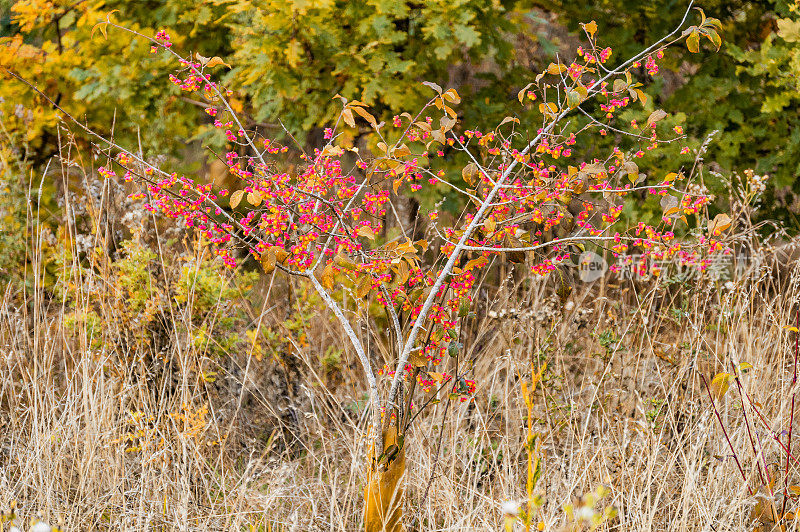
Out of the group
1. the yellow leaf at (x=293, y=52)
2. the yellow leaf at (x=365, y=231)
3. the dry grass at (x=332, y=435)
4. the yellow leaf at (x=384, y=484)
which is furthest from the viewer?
the yellow leaf at (x=293, y=52)

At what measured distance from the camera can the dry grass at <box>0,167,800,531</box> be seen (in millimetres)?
2277

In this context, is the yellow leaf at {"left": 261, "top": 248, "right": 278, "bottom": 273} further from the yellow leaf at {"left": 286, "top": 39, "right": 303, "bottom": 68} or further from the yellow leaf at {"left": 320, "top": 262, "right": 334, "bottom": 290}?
the yellow leaf at {"left": 286, "top": 39, "right": 303, "bottom": 68}

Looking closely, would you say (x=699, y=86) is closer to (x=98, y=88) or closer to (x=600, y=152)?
(x=600, y=152)

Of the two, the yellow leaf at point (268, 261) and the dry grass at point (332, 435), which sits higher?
the yellow leaf at point (268, 261)

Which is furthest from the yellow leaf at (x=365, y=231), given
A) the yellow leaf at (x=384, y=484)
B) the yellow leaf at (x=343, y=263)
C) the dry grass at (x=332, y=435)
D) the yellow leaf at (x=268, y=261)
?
the dry grass at (x=332, y=435)

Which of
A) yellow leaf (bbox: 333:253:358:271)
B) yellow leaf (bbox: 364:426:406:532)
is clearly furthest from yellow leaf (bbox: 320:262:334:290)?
yellow leaf (bbox: 364:426:406:532)

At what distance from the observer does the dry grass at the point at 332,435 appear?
2.28m

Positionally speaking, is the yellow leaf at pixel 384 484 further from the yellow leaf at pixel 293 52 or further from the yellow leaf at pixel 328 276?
the yellow leaf at pixel 293 52

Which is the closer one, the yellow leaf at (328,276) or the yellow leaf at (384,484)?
the yellow leaf at (328,276)

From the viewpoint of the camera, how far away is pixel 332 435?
274cm

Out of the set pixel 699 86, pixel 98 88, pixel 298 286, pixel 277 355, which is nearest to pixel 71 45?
pixel 98 88

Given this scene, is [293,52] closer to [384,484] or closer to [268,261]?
[268,261]

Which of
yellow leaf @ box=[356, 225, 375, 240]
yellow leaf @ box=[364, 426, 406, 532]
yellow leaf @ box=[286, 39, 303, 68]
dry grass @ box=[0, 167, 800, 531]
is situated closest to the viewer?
yellow leaf @ box=[356, 225, 375, 240]

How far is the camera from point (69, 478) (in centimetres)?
249
